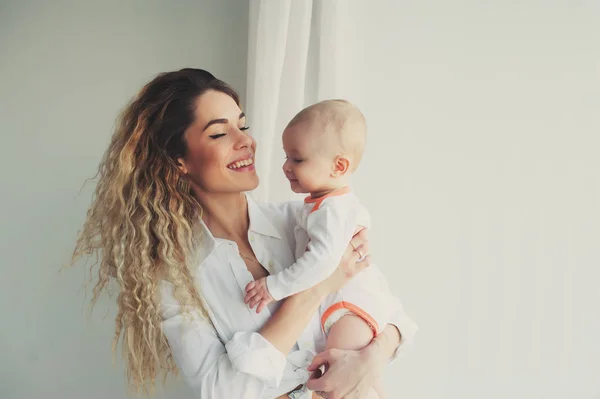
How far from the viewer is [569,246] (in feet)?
5.87

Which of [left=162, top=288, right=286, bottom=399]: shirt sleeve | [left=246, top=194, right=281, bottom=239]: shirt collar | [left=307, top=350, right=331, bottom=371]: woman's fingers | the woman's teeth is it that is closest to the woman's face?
the woman's teeth

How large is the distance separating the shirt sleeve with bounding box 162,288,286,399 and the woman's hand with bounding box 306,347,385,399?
0.33 feet

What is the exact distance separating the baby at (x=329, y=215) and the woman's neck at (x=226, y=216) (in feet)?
0.74

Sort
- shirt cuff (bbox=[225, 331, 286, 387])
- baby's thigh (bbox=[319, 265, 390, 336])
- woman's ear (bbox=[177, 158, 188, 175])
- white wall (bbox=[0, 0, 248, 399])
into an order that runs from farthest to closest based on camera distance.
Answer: white wall (bbox=[0, 0, 248, 399])
woman's ear (bbox=[177, 158, 188, 175])
baby's thigh (bbox=[319, 265, 390, 336])
shirt cuff (bbox=[225, 331, 286, 387])

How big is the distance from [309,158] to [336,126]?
107 mm

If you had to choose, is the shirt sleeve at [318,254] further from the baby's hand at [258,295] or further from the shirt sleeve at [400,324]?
the shirt sleeve at [400,324]

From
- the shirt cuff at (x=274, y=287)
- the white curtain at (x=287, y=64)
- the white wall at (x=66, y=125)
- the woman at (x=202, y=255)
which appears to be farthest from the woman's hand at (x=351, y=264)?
the white wall at (x=66, y=125)

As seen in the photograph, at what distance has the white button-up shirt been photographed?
4.25 feet

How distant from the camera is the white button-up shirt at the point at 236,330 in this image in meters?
1.29

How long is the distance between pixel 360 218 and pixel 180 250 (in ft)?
1.70

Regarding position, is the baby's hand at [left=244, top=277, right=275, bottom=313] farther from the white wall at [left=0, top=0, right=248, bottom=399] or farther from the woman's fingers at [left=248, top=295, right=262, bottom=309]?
the white wall at [left=0, top=0, right=248, bottom=399]

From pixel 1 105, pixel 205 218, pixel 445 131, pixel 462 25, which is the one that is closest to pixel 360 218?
pixel 205 218

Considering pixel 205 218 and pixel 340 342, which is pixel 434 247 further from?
pixel 205 218

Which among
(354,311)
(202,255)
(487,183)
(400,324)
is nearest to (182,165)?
(202,255)
